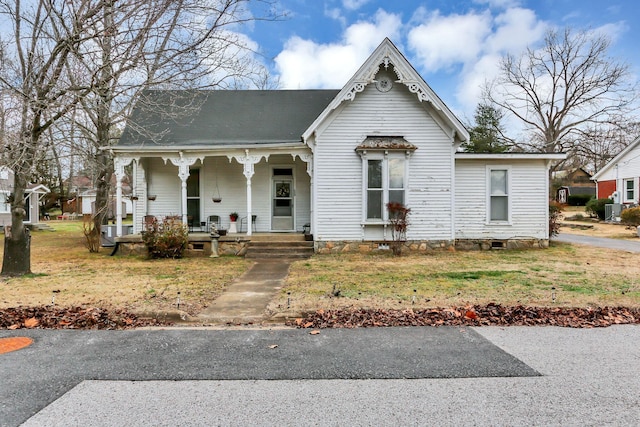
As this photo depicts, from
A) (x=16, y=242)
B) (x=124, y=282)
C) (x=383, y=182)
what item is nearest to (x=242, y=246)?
(x=124, y=282)

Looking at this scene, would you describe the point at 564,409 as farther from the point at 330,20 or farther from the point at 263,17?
the point at 330,20

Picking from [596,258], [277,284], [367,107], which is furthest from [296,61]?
[596,258]

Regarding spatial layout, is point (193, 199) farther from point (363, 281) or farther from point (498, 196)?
point (498, 196)

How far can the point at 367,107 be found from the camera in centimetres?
1254

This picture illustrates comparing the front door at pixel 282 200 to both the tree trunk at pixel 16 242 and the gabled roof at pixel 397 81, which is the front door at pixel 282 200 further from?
the tree trunk at pixel 16 242

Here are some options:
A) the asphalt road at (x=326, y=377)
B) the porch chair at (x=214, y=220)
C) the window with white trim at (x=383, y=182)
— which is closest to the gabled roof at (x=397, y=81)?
the window with white trim at (x=383, y=182)

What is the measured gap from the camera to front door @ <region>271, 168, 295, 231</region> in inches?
571

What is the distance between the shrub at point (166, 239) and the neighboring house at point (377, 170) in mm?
1497

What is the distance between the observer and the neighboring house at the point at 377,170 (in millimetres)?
12430

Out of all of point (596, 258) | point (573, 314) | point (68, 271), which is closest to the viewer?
point (573, 314)

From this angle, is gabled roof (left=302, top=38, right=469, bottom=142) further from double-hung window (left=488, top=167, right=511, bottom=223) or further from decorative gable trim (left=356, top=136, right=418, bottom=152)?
double-hung window (left=488, top=167, right=511, bottom=223)

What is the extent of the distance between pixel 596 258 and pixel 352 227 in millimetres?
7101

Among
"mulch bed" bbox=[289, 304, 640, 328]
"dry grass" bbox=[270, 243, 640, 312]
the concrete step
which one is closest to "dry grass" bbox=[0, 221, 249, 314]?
the concrete step

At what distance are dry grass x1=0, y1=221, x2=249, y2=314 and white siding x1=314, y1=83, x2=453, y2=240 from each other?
346cm
